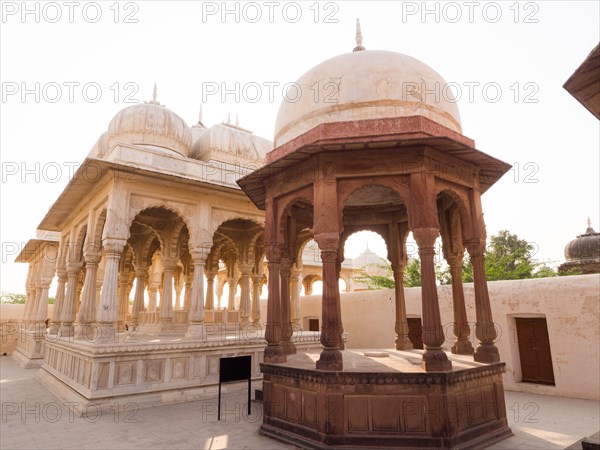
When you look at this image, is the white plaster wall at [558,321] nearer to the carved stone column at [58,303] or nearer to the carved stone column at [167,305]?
the carved stone column at [167,305]

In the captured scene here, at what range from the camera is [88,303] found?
1188cm

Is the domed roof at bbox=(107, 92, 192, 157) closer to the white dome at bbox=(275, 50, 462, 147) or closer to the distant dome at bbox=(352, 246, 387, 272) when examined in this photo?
the white dome at bbox=(275, 50, 462, 147)

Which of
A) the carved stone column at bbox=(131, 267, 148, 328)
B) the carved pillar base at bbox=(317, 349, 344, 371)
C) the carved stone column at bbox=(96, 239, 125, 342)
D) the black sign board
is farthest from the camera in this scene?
the carved stone column at bbox=(131, 267, 148, 328)

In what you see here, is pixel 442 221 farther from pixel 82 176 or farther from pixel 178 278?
pixel 178 278

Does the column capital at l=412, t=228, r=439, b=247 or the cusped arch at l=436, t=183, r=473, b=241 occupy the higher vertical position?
the cusped arch at l=436, t=183, r=473, b=241

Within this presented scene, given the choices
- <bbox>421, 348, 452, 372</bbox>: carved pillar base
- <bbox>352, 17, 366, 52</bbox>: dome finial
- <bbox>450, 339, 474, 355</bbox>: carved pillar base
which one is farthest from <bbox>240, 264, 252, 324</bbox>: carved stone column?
<bbox>421, 348, 452, 372</bbox>: carved pillar base

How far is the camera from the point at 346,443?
18.2ft

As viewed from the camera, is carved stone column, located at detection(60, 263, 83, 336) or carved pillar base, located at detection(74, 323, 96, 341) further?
carved stone column, located at detection(60, 263, 83, 336)

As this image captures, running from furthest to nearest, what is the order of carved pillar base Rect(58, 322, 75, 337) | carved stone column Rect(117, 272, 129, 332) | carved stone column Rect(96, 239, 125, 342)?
carved stone column Rect(117, 272, 129, 332)
carved pillar base Rect(58, 322, 75, 337)
carved stone column Rect(96, 239, 125, 342)

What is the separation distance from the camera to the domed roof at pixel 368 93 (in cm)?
735

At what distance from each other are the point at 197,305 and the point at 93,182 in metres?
4.79

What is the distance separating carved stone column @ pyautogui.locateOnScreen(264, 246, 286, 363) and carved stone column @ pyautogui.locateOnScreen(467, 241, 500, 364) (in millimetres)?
3623

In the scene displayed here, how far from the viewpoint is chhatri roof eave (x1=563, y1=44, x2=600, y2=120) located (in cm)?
291

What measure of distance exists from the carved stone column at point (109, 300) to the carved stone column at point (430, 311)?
722 centimetres
